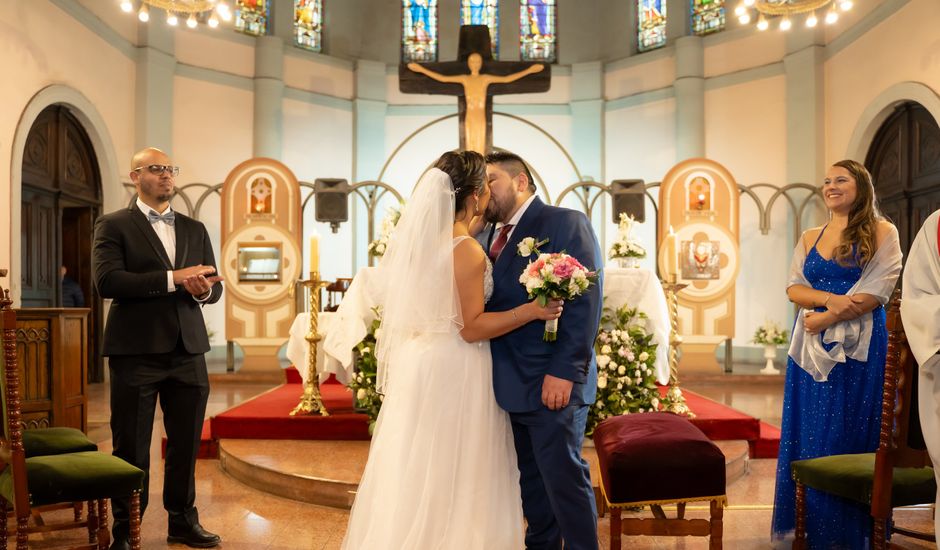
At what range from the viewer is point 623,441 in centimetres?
329

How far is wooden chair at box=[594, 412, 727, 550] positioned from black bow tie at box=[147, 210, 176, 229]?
86.8 inches

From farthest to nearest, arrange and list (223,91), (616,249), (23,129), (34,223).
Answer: (223,91) → (34,223) → (23,129) → (616,249)

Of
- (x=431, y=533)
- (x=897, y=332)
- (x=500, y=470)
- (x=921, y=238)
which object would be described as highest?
(x=921, y=238)

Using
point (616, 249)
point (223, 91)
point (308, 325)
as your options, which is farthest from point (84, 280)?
point (616, 249)

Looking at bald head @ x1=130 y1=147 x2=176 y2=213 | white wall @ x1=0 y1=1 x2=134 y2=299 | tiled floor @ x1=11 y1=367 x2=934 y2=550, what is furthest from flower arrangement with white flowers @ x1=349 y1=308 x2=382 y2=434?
white wall @ x1=0 y1=1 x2=134 y2=299

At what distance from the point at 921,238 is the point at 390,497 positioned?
210 centimetres

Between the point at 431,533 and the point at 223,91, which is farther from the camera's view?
the point at 223,91

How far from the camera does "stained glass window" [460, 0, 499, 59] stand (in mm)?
15250

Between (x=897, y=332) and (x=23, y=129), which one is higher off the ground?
(x=23, y=129)

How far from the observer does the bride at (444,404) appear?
294cm

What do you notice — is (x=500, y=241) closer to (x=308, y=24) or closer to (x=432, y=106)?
(x=432, y=106)

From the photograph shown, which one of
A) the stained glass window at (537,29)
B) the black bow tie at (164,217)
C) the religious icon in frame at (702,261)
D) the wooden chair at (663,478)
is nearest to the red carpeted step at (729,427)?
the wooden chair at (663,478)

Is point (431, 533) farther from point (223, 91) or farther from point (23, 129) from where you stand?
point (223, 91)

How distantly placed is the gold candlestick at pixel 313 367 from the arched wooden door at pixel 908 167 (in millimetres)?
Result: 6763
